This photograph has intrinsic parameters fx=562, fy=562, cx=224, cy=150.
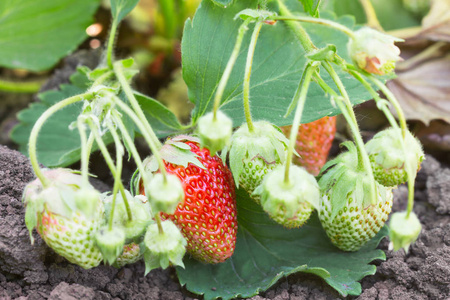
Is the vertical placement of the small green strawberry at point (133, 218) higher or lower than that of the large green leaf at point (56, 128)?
higher

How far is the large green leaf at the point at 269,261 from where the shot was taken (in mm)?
1023

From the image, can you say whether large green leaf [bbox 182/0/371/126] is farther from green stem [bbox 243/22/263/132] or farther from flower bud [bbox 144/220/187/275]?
flower bud [bbox 144/220/187/275]

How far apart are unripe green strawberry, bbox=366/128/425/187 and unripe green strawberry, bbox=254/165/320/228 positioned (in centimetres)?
12

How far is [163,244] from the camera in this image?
86cm

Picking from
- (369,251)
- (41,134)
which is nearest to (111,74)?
(41,134)

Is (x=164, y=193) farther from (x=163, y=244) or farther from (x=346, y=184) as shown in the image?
(x=346, y=184)

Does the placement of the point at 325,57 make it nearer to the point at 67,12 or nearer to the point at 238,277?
the point at 238,277

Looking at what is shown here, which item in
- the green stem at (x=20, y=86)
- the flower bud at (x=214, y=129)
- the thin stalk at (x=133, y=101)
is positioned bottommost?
the green stem at (x=20, y=86)

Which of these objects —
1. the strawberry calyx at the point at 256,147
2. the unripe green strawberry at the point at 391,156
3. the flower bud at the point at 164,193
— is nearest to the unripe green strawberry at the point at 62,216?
the flower bud at the point at 164,193

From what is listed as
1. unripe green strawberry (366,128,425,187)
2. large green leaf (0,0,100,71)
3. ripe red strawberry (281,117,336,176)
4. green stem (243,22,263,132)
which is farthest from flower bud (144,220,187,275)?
large green leaf (0,0,100,71)

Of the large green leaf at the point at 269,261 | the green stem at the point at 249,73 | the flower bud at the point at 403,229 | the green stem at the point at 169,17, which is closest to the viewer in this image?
the flower bud at the point at 403,229

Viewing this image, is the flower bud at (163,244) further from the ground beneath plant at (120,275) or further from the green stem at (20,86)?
the green stem at (20,86)

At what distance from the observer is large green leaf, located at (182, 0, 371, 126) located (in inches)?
43.8

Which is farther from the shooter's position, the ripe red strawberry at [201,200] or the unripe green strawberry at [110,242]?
the ripe red strawberry at [201,200]
